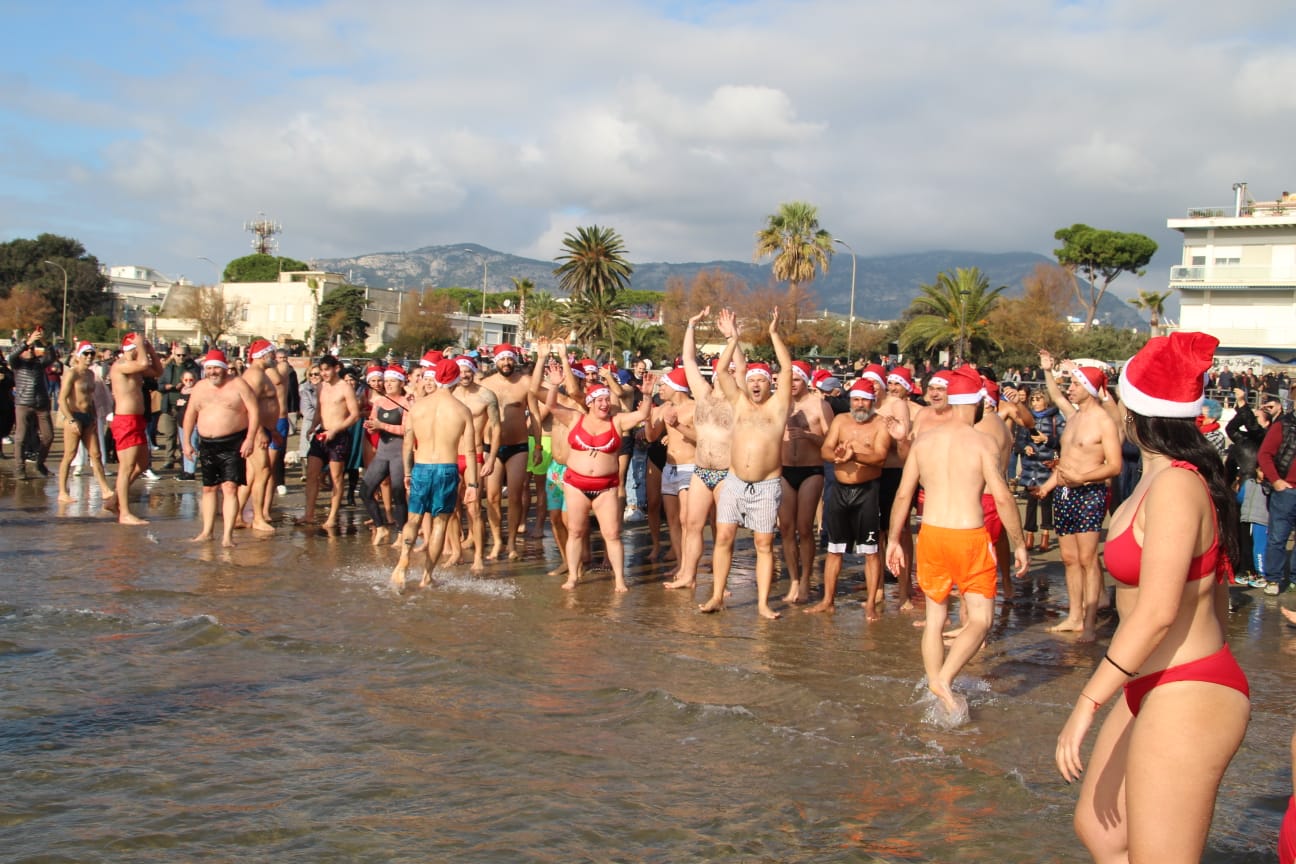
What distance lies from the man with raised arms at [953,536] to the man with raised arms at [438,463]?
13.4ft

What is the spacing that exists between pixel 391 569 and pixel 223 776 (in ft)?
16.3

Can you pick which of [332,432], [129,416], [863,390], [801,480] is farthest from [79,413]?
[863,390]

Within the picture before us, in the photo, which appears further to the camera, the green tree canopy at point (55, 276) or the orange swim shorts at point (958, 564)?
the green tree canopy at point (55, 276)

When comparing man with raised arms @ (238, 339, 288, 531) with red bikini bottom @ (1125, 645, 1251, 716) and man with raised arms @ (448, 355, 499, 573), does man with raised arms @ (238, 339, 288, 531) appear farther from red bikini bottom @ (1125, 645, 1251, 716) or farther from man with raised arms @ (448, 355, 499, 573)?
red bikini bottom @ (1125, 645, 1251, 716)

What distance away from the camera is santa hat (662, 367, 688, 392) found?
1025cm

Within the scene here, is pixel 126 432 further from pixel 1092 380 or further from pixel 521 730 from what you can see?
pixel 1092 380

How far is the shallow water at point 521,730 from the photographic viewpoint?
4570mm

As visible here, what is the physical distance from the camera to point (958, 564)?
619cm

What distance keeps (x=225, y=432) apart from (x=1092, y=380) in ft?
25.9

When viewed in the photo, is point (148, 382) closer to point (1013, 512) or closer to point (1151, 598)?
point (1013, 512)

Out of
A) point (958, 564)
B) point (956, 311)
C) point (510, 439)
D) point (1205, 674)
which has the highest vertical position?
point (956, 311)

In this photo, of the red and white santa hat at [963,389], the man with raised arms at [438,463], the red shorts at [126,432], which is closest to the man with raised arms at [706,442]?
the man with raised arms at [438,463]

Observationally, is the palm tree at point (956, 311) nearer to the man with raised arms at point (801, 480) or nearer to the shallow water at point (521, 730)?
the man with raised arms at point (801, 480)

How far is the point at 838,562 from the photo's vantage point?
8.88 m
